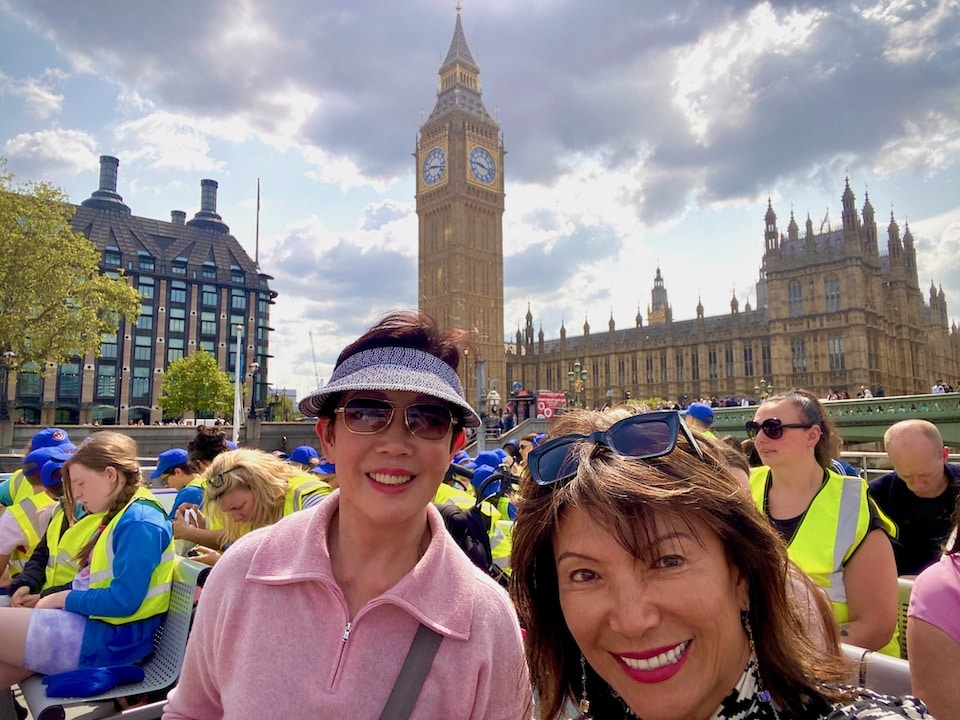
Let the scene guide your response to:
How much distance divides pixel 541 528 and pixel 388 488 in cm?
42

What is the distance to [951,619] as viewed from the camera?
5.41 feet

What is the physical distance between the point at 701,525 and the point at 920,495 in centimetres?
358

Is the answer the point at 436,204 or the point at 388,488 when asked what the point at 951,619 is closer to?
the point at 388,488

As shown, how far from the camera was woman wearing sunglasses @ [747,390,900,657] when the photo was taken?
7.91 ft

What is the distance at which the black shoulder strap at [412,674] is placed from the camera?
1333mm

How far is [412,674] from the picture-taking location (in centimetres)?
137

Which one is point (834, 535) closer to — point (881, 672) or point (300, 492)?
point (881, 672)

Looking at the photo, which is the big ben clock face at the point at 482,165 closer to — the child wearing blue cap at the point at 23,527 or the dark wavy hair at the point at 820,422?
the child wearing blue cap at the point at 23,527

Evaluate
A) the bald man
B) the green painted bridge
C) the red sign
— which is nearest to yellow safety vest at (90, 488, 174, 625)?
the bald man

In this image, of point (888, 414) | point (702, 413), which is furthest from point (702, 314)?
point (702, 413)

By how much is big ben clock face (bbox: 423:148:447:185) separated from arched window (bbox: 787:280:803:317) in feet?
117

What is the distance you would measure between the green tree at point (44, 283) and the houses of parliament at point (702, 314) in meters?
23.0

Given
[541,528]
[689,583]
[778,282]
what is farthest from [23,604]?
[778,282]

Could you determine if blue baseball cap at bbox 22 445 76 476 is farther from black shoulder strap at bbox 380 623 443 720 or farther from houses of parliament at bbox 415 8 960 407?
houses of parliament at bbox 415 8 960 407
